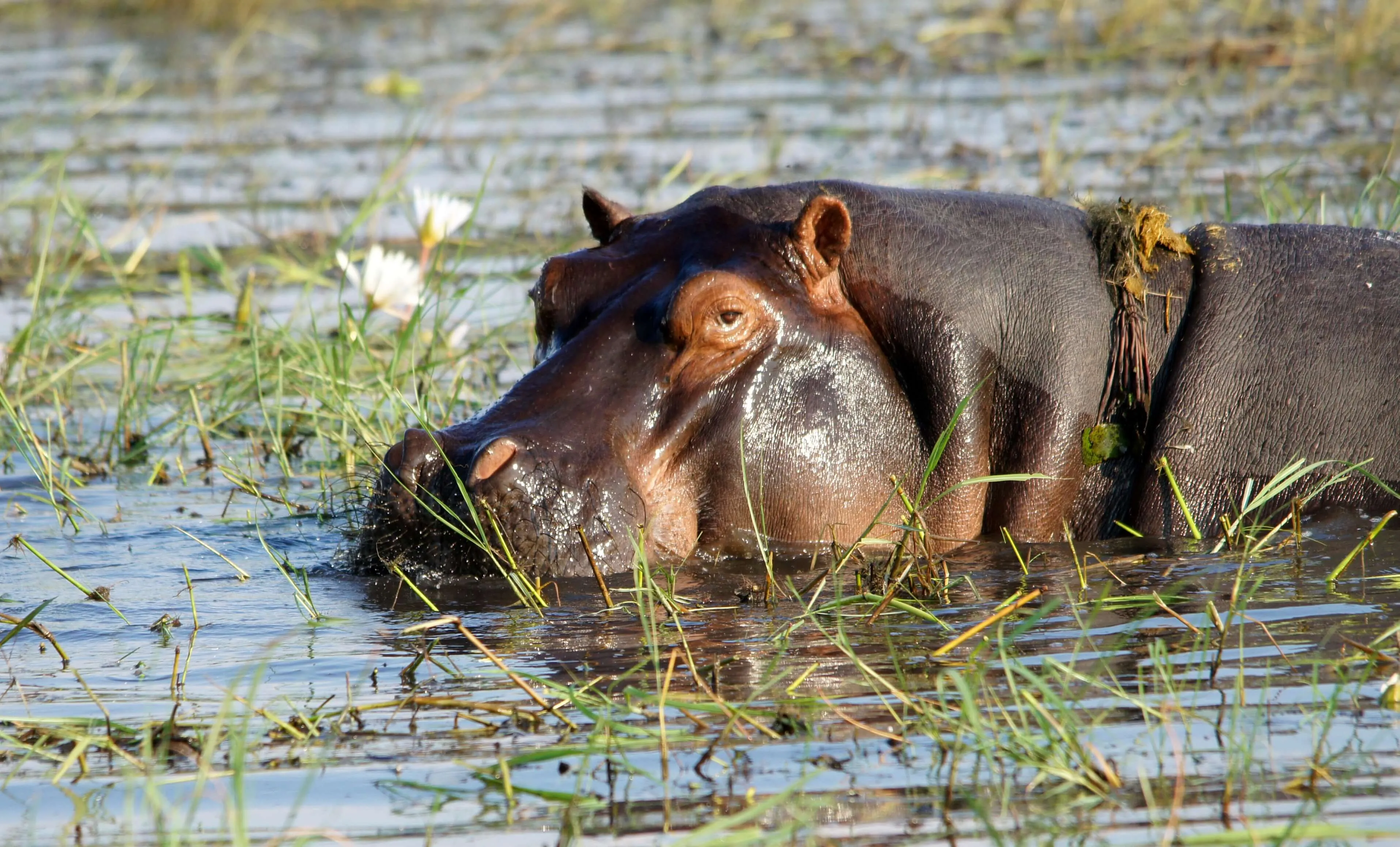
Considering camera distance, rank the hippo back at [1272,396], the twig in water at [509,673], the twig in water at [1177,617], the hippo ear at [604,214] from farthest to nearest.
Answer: the hippo ear at [604,214] < the hippo back at [1272,396] < the twig in water at [1177,617] < the twig in water at [509,673]

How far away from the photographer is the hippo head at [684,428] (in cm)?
422

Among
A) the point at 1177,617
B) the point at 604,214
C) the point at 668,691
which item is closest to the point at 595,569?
the point at 668,691

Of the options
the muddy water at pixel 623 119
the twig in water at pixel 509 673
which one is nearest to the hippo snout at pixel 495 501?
the twig in water at pixel 509 673

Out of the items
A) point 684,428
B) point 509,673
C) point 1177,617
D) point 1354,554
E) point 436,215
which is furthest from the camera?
point 436,215

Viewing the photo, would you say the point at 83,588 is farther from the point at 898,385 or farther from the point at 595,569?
the point at 898,385

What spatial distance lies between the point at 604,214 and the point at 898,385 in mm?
905

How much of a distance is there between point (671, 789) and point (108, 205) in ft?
26.3

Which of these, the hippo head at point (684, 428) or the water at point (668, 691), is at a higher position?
the hippo head at point (684, 428)

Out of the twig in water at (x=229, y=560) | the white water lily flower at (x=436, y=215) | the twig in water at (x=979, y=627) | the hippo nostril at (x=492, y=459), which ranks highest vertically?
the white water lily flower at (x=436, y=215)

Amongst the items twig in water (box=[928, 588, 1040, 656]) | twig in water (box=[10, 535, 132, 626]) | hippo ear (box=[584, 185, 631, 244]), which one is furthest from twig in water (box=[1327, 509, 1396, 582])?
twig in water (box=[10, 535, 132, 626])

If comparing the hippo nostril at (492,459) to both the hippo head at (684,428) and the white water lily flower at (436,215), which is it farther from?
the white water lily flower at (436,215)

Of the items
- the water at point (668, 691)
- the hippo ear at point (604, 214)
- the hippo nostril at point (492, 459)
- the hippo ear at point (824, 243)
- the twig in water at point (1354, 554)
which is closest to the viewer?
the water at point (668, 691)

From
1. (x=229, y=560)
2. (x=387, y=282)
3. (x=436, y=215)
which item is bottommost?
(x=229, y=560)

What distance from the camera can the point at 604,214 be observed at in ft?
15.8
